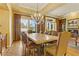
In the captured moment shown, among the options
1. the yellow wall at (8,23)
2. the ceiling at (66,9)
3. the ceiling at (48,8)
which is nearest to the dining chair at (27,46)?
the yellow wall at (8,23)

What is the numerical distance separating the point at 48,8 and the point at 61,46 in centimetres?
71

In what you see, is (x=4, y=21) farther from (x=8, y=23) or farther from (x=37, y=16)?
(x=37, y=16)

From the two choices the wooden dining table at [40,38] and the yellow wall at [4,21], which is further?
the wooden dining table at [40,38]

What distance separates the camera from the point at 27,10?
237 centimetres

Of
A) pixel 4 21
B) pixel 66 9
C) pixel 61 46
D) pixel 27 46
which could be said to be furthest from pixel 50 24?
pixel 4 21

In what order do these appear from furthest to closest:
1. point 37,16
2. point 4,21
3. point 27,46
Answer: point 27,46, point 4,21, point 37,16

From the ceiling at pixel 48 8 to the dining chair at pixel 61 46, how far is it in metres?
0.35

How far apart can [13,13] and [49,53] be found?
898 mm

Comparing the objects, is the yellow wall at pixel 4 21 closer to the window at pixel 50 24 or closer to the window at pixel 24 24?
the window at pixel 24 24

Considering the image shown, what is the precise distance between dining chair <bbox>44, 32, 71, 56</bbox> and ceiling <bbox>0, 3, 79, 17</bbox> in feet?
1.16

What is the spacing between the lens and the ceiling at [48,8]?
2357 millimetres

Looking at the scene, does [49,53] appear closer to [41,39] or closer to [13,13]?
[41,39]

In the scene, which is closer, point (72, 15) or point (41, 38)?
point (72, 15)

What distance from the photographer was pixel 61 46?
2592 millimetres
